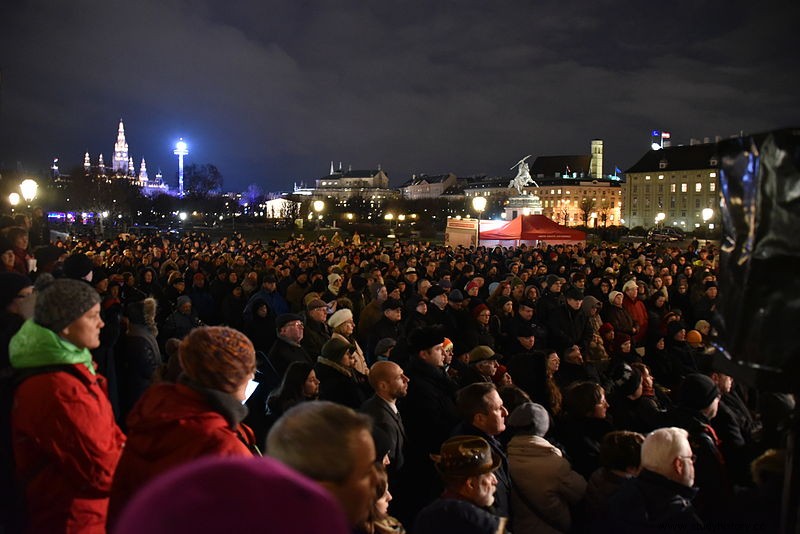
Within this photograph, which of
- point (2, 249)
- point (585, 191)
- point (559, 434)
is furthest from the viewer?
point (585, 191)

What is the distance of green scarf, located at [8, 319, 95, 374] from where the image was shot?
9.32 ft

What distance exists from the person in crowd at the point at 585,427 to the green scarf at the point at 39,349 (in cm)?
347

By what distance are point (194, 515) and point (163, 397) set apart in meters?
1.63

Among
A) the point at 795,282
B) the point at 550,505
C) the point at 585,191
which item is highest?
the point at 585,191

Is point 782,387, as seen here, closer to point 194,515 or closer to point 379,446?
point 194,515

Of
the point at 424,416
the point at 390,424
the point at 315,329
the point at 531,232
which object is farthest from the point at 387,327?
the point at 531,232

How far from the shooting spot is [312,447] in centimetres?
177

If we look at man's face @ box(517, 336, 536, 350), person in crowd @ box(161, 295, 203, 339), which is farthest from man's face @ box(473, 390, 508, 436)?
person in crowd @ box(161, 295, 203, 339)

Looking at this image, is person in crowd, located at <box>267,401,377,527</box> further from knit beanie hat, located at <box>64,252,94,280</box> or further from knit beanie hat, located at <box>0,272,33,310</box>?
knit beanie hat, located at <box>64,252,94,280</box>

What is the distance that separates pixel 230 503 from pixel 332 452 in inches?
28.1

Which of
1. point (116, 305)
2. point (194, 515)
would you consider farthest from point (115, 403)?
point (194, 515)

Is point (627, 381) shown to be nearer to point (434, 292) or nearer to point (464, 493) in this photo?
point (464, 493)

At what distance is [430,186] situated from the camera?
163750 millimetres

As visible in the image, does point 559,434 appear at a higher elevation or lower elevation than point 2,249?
lower
